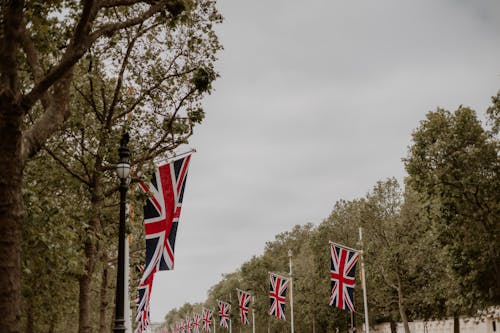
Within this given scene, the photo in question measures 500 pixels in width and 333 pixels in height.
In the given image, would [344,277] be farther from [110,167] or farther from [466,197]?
[110,167]

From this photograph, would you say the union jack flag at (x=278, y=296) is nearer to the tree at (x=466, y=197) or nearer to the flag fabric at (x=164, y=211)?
the tree at (x=466, y=197)

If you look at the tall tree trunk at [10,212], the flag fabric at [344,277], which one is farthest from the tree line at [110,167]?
the flag fabric at [344,277]

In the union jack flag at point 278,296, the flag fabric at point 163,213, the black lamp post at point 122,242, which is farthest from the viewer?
the union jack flag at point 278,296

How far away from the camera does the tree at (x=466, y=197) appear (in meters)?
28.8

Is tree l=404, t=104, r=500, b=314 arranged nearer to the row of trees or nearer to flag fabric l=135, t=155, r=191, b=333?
the row of trees

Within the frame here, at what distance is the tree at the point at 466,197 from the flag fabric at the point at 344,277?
4880mm

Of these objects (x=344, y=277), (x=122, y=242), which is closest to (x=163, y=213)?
(x=122, y=242)

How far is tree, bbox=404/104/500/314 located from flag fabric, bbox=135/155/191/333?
729 inches

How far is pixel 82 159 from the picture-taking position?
18484 millimetres

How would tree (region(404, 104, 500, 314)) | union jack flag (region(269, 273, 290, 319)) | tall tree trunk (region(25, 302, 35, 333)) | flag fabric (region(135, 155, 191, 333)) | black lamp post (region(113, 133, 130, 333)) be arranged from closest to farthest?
black lamp post (region(113, 133, 130, 333))
flag fabric (region(135, 155, 191, 333))
tree (region(404, 104, 500, 314))
tall tree trunk (region(25, 302, 35, 333))
union jack flag (region(269, 273, 290, 319))

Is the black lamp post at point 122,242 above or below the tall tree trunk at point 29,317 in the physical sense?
above

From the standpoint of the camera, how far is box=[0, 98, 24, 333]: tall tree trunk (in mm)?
8273

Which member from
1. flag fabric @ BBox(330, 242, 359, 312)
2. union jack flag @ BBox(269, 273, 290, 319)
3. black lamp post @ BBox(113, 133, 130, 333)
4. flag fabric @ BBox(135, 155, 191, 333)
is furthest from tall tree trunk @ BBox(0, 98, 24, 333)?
union jack flag @ BBox(269, 273, 290, 319)

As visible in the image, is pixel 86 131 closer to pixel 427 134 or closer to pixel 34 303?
pixel 34 303
